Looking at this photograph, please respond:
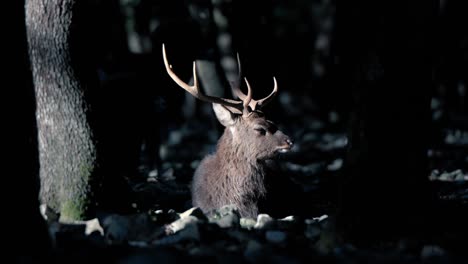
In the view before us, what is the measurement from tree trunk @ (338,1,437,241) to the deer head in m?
2.50

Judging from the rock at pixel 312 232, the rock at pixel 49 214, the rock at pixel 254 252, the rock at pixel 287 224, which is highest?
the rock at pixel 49 214

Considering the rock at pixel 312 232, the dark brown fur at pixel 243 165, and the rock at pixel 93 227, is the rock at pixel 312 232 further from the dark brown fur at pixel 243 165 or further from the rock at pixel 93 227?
the rock at pixel 93 227

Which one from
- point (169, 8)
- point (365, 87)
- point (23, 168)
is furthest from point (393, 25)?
point (169, 8)

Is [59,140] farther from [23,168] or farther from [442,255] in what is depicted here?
[442,255]

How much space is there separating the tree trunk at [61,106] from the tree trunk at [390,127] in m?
2.59

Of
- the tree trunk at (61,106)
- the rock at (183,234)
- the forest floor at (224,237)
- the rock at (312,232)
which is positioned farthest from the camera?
the tree trunk at (61,106)

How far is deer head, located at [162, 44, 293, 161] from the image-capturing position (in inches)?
349

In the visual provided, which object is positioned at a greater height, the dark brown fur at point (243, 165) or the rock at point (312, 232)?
the dark brown fur at point (243, 165)

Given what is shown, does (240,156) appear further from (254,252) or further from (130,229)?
(254,252)

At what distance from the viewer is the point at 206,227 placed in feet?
22.2

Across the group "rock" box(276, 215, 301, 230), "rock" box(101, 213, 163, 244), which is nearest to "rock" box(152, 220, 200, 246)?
"rock" box(101, 213, 163, 244)

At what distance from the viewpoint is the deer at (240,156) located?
28.9 ft

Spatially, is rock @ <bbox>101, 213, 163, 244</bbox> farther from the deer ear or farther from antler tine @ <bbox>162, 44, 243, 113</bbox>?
the deer ear

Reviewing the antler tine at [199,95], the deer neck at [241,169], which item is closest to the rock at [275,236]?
the deer neck at [241,169]
